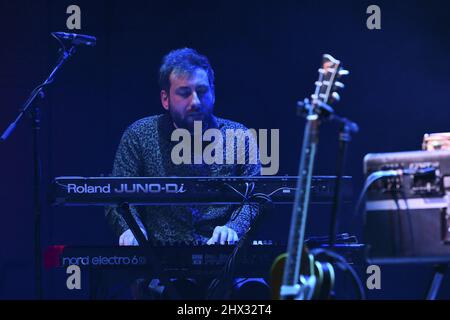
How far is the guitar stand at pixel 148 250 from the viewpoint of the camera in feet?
15.7

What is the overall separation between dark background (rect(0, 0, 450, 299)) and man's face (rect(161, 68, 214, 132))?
0.27m

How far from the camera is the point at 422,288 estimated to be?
6.07 metres

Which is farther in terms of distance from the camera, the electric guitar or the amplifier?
the amplifier

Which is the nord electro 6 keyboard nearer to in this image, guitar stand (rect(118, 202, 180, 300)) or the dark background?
guitar stand (rect(118, 202, 180, 300))

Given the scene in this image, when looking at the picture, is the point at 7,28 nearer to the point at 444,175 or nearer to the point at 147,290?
the point at 147,290

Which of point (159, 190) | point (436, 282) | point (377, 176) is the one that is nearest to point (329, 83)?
point (377, 176)

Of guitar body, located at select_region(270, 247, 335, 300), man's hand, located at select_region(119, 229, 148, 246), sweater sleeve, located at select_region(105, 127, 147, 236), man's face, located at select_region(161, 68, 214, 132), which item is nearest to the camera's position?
guitar body, located at select_region(270, 247, 335, 300)

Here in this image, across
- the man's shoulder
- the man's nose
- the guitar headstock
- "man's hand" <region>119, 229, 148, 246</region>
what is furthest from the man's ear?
the guitar headstock

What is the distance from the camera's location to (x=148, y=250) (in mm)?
4801

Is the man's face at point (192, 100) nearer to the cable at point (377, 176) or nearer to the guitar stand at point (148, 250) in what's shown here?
the guitar stand at point (148, 250)

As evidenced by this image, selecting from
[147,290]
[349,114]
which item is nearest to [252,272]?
[147,290]

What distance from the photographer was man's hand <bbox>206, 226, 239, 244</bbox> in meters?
5.04
